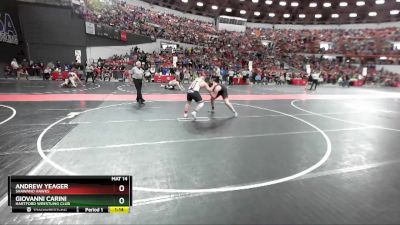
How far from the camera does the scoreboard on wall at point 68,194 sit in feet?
8.43

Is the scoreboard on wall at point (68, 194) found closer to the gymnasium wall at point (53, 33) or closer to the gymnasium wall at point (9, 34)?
the gymnasium wall at point (9, 34)

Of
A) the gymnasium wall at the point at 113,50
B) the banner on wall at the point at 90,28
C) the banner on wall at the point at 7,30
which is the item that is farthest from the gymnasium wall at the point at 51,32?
the banner on wall at the point at 7,30

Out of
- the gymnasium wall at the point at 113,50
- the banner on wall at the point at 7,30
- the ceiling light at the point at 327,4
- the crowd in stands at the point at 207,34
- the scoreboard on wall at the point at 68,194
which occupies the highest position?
the ceiling light at the point at 327,4

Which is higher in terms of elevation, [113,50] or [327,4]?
[327,4]

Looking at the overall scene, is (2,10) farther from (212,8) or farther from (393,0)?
(393,0)


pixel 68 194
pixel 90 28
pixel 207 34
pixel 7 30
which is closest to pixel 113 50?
pixel 90 28

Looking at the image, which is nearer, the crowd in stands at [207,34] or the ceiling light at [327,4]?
the crowd in stands at [207,34]

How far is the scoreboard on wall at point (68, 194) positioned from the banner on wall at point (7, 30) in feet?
73.1

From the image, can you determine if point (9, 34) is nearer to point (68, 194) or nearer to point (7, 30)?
point (7, 30)

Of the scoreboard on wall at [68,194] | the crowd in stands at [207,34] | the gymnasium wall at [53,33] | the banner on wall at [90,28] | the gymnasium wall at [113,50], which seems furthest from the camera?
the crowd in stands at [207,34]

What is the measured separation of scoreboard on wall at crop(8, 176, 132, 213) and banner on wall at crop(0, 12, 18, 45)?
2228cm

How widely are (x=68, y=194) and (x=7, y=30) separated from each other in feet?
77.1

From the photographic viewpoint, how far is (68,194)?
2598mm

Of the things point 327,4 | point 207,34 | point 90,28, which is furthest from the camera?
point 327,4
